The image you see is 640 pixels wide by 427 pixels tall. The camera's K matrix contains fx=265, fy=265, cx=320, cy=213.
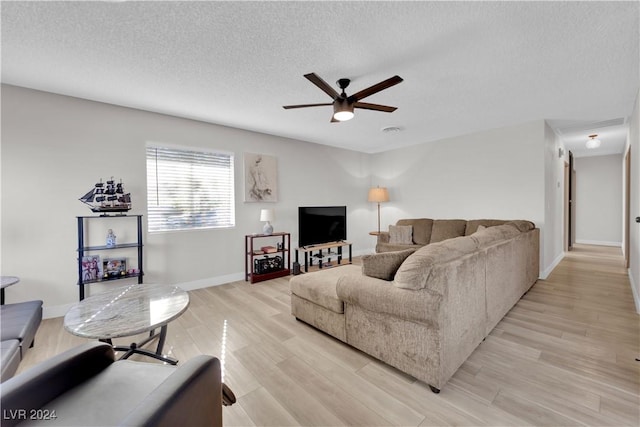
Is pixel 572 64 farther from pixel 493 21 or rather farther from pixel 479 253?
pixel 479 253

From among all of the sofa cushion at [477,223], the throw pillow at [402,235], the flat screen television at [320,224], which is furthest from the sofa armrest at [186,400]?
the sofa cushion at [477,223]

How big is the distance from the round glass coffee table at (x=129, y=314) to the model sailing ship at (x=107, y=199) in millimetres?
1117

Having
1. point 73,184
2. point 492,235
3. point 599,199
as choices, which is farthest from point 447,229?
point 599,199

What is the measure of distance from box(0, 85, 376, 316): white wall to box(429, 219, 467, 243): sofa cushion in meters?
3.12

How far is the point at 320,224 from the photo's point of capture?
500cm

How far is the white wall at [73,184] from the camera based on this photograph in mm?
2705

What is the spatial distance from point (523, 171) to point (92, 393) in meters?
5.23

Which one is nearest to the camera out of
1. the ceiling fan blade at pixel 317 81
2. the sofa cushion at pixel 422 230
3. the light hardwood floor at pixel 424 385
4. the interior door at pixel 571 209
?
the light hardwood floor at pixel 424 385

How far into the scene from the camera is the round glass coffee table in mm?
1554

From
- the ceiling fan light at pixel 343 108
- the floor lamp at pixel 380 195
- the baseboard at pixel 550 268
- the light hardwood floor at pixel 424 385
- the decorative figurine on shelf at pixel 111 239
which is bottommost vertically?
the light hardwood floor at pixel 424 385

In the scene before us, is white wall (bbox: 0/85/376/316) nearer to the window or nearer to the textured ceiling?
the window

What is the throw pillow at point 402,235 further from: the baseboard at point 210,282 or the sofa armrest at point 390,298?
the sofa armrest at point 390,298

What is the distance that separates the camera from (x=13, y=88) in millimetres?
2691

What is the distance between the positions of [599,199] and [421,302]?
8.49 meters
